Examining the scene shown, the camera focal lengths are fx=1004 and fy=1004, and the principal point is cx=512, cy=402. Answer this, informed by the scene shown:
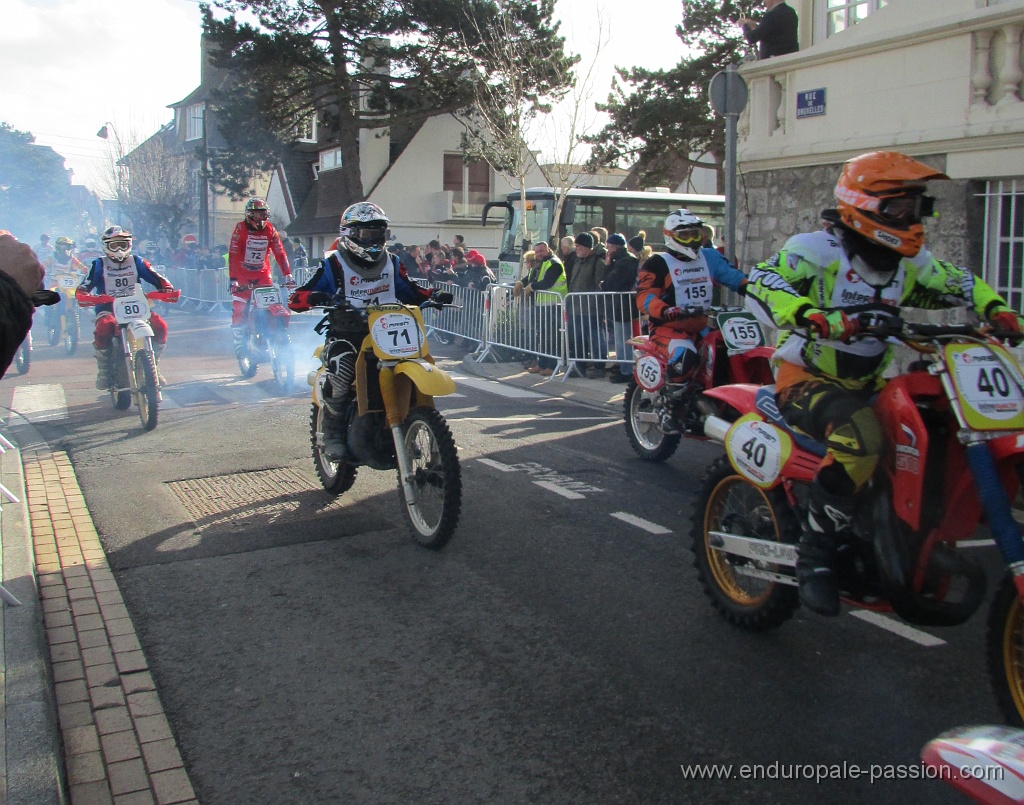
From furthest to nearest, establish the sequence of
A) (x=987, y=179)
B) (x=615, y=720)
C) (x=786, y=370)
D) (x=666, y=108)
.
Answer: (x=666, y=108) < (x=987, y=179) < (x=786, y=370) < (x=615, y=720)

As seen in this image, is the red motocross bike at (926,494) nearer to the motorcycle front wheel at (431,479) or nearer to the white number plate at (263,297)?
the motorcycle front wheel at (431,479)

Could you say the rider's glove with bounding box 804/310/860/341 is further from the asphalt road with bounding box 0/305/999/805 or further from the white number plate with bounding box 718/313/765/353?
the white number plate with bounding box 718/313/765/353

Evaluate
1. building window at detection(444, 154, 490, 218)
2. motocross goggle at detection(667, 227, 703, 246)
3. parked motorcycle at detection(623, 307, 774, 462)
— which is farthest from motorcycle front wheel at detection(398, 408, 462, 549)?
building window at detection(444, 154, 490, 218)

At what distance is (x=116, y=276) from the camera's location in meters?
10.6

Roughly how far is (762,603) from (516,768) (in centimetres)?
150

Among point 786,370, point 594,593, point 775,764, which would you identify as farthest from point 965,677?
point 594,593

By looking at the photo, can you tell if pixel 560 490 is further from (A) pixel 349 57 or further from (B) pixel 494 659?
(A) pixel 349 57

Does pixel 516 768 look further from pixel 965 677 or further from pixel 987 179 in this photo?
pixel 987 179

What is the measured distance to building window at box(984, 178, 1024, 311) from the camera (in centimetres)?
981

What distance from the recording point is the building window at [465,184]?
45.8m

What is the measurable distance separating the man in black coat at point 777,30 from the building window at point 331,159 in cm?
3643

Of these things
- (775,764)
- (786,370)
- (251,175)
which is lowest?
(775,764)

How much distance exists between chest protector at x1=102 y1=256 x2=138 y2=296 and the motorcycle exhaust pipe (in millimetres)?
7653

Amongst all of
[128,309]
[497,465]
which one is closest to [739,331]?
[497,465]
